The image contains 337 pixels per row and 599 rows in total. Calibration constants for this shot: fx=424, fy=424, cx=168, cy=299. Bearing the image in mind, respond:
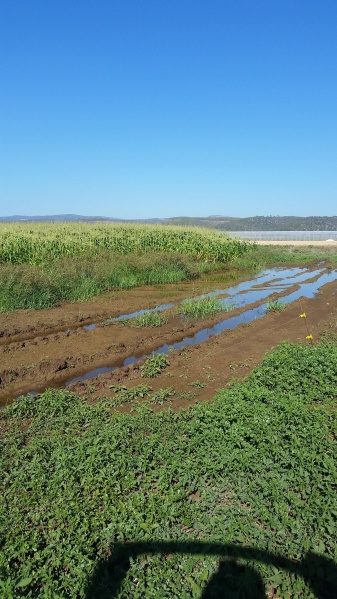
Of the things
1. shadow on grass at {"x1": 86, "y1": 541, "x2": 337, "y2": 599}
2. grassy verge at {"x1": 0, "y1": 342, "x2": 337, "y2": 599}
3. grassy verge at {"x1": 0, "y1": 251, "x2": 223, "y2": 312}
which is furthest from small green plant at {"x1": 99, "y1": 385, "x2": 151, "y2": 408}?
grassy verge at {"x1": 0, "y1": 251, "x2": 223, "y2": 312}

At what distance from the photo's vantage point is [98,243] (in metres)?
21.6

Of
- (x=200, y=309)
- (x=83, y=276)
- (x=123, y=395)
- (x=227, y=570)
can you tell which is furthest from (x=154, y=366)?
(x=83, y=276)

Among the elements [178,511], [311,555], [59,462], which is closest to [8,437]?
[59,462]

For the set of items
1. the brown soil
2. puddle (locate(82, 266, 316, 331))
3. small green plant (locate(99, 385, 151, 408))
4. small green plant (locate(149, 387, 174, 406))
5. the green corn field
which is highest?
the green corn field

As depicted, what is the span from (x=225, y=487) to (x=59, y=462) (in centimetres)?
177

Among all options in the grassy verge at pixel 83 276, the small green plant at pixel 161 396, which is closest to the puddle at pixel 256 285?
A: the grassy verge at pixel 83 276

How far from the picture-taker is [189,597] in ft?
10.2

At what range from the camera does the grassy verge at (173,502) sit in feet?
10.7

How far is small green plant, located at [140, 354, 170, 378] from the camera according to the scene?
7853 millimetres

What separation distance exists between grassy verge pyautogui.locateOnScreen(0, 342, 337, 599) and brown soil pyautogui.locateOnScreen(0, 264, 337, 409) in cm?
144

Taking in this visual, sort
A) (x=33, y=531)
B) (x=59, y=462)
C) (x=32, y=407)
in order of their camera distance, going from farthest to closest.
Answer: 1. (x=32, y=407)
2. (x=59, y=462)
3. (x=33, y=531)

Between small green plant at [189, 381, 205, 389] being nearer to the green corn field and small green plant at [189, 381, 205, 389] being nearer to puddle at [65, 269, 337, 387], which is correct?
puddle at [65, 269, 337, 387]

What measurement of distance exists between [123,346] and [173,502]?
610cm

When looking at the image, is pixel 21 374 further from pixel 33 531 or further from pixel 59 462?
pixel 33 531
